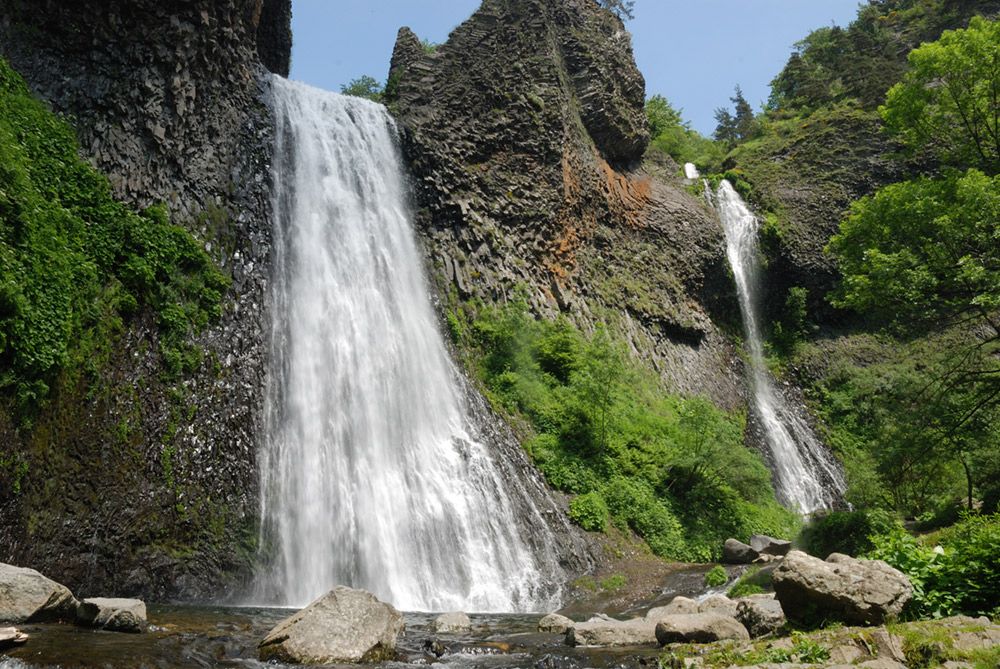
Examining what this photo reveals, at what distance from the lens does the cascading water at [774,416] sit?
26016 millimetres

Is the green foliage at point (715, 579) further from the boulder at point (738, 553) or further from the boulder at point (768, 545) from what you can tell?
the boulder at point (768, 545)

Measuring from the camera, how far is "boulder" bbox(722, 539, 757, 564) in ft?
57.2

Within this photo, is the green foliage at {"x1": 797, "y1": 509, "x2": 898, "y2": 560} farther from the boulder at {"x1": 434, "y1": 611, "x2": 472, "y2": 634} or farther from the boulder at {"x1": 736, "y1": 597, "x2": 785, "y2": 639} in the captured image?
the boulder at {"x1": 434, "y1": 611, "x2": 472, "y2": 634}

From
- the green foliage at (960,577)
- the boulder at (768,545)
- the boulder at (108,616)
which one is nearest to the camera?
the green foliage at (960,577)

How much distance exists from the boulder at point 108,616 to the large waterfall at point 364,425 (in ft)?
14.4

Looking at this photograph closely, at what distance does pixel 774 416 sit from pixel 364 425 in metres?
20.2

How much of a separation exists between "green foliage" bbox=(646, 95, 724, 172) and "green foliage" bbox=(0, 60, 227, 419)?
30.1 meters

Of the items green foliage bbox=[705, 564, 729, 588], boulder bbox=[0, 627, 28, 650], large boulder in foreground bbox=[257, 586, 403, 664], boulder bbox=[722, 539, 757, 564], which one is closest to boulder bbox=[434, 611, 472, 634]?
large boulder in foreground bbox=[257, 586, 403, 664]

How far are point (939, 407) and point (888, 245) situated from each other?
138 inches

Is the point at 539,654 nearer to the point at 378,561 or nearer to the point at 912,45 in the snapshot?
the point at 378,561

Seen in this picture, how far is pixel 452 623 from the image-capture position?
31.0 ft

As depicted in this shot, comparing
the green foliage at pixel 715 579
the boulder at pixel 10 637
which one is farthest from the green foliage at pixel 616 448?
the boulder at pixel 10 637

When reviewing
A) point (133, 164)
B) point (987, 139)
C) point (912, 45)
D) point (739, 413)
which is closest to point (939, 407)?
point (987, 139)

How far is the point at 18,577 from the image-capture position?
698 cm
